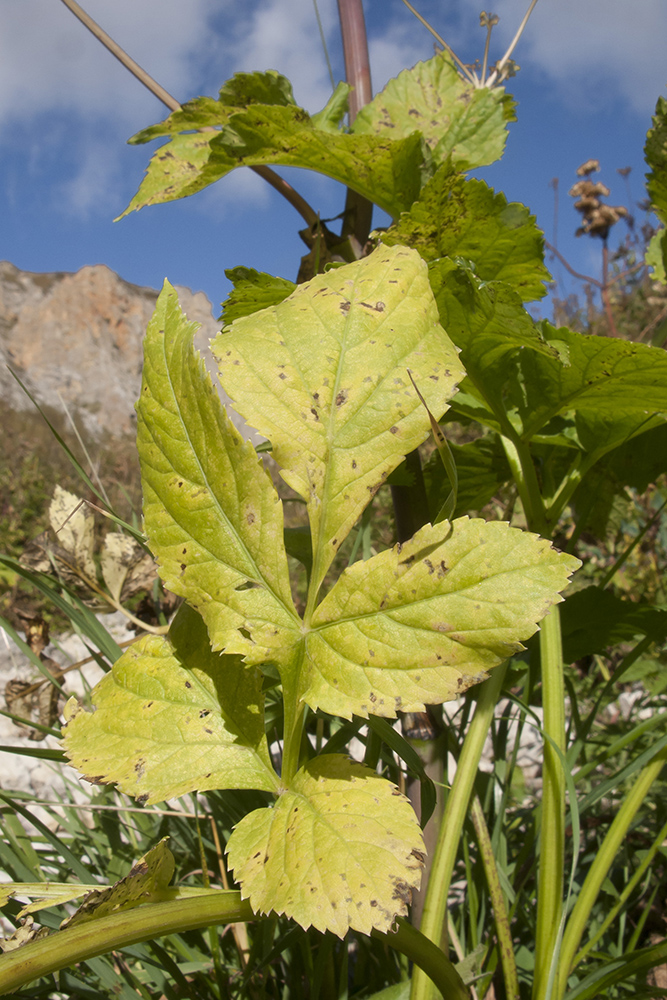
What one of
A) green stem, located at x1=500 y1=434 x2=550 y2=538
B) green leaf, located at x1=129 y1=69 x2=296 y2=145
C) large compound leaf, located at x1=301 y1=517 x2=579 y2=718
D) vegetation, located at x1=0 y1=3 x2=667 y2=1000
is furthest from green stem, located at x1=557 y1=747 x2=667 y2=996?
green leaf, located at x1=129 y1=69 x2=296 y2=145

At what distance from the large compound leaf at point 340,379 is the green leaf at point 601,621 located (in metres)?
0.35

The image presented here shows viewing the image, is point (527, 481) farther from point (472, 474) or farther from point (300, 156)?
point (300, 156)

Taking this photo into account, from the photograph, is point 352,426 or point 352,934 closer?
point 352,426

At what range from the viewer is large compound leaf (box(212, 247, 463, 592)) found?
0.37m

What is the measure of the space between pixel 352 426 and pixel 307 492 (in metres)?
0.05

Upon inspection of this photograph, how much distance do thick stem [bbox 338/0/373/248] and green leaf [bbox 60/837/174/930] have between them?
50 cm

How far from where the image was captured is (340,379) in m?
0.38

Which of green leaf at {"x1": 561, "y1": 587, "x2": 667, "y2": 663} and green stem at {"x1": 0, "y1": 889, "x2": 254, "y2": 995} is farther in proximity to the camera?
green leaf at {"x1": 561, "y1": 587, "x2": 667, "y2": 663}

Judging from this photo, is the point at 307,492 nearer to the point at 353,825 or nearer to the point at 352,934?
the point at 353,825

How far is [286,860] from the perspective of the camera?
0.31 meters

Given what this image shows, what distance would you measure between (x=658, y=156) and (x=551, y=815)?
1.88 ft

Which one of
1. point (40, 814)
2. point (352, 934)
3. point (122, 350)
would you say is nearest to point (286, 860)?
point (352, 934)

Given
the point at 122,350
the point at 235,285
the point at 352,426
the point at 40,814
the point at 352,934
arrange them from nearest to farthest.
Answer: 1. the point at 352,426
2. the point at 235,285
3. the point at 352,934
4. the point at 40,814
5. the point at 122,350

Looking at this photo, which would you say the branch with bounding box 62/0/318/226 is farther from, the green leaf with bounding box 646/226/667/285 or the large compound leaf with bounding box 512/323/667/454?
the green leaf with bounding box 646/226/667/285
